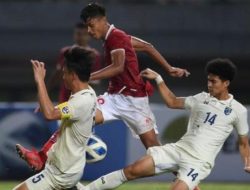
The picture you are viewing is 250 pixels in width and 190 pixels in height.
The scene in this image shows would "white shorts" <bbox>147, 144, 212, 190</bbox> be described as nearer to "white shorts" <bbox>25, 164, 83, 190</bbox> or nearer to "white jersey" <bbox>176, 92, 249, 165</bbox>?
"white jersey" <bbox>176, 92, 249, 165</bbox>

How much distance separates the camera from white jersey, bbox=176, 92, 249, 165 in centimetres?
934

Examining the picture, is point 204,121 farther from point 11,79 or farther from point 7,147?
point 11,79

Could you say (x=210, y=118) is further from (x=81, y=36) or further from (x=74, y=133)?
(x=81, y=36)

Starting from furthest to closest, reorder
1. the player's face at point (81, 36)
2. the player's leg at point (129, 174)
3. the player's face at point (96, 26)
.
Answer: the player's face at point (81, 36)
the player's face at point (96, 26)
the player's leg at point (129, 174)

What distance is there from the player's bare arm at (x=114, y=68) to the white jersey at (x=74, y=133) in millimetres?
1428

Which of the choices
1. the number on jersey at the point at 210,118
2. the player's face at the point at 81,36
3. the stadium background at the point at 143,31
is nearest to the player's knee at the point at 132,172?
the number on jersey at the point at 210,118

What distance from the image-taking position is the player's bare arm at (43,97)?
8.34 metres

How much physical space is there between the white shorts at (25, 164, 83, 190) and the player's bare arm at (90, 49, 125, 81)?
1.62 meters

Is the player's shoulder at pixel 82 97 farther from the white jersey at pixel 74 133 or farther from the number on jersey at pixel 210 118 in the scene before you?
the number on jersey at pixel 210 118

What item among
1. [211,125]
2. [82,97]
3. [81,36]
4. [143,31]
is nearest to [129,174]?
[211,125]

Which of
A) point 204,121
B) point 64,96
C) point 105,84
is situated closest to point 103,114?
point 204,121

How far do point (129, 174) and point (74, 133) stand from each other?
100cm

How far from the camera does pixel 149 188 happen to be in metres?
12.4

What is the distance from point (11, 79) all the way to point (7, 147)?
7.38 m
